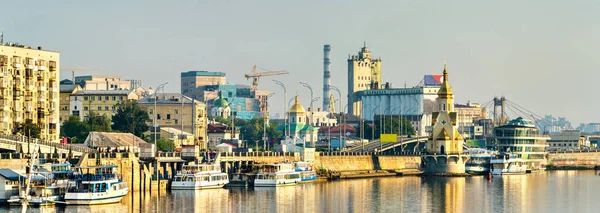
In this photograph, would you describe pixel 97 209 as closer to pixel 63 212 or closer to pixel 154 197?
pixel 63 212

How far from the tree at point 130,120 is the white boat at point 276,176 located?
41.8 m

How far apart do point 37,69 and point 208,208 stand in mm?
49184

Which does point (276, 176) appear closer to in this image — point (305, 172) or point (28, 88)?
point (305, 172)

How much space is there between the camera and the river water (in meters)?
118

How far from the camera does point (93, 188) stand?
114m

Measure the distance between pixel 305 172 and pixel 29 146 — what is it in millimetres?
44917

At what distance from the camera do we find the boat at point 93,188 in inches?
4434

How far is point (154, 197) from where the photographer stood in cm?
12519

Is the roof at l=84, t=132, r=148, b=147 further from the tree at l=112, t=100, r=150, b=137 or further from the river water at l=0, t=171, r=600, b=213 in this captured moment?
the tree at l=112, t=100, r=150, b=137

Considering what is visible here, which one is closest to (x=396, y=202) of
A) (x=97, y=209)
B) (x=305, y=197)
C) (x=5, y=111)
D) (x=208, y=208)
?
(x=305, y=197)

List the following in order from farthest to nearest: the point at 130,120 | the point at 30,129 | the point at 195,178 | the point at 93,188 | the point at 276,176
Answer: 1. the point at 130,120
2. the point at 276,176
3. the point at 30,129
4. the point at 195,178
5. the point at 93,188

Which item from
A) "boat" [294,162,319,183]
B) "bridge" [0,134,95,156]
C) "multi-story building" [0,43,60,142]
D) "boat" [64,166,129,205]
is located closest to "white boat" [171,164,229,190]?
"bridge" [0,134,95,156]

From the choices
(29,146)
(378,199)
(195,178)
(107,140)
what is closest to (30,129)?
(107,140)

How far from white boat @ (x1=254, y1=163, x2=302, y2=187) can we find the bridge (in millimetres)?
21685
